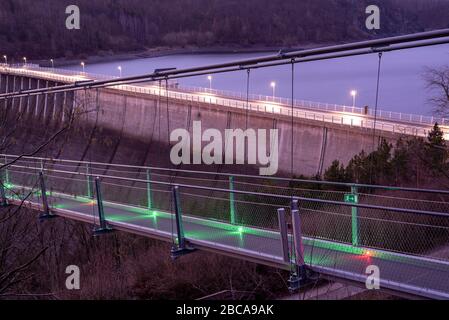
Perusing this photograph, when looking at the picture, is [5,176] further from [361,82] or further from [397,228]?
[361,82]

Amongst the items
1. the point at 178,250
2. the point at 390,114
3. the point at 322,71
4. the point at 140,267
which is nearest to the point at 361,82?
the point at 322,71

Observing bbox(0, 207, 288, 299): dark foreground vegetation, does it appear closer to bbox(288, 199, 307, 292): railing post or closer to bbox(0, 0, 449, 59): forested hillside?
bbox(288, 199, 307, 292): railing post

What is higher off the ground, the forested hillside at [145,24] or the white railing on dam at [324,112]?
the forested hillside at [145,24]

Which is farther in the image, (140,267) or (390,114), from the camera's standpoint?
(390,114)

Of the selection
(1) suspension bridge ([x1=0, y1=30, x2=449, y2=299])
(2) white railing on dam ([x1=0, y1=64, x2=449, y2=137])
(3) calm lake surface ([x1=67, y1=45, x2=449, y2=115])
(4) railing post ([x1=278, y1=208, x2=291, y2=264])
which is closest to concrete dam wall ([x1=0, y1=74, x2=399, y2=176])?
(2) white railing on dam ([x1=0, y1=64, x2=449, y2=137])

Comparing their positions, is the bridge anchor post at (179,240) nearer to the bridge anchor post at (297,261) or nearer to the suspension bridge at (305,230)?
the suspension bridge at (305,230)

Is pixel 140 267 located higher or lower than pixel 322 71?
lower

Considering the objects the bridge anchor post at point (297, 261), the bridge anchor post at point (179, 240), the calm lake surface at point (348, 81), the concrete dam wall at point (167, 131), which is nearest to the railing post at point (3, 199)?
the bridge anchor post at point (179, 240)

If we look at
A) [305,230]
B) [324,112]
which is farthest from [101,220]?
[324,112]

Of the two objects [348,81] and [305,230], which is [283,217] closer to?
[305,230]
